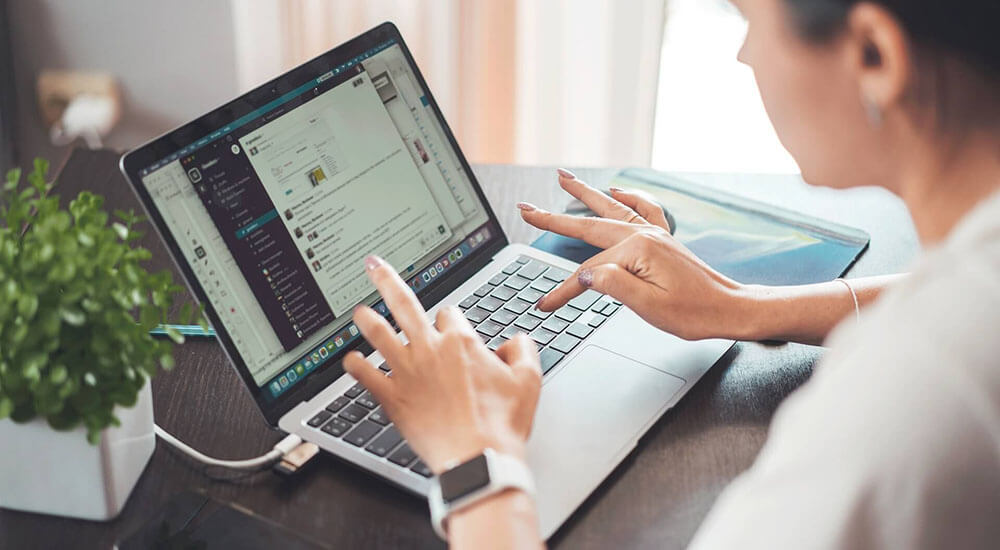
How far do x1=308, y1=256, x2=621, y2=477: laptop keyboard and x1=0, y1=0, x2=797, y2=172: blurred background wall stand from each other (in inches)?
45.1

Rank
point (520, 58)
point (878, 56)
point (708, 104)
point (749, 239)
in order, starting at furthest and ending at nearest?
point (708, 104), point (520, 58), point (749, 239), point (878, 56)

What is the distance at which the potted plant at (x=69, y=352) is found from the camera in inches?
28.5

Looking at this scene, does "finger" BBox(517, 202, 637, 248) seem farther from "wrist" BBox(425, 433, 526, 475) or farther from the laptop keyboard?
"wrist" BBox(425, 433, 526, 475)

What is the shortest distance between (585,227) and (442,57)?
122 cm

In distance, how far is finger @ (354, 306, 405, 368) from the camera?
820 mm

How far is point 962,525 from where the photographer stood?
21.3 inches

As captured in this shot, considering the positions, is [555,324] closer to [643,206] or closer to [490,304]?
[490,304]

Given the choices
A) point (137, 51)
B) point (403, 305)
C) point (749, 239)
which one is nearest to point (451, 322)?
point (403, 305)

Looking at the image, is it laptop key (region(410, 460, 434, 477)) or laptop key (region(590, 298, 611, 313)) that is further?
laptop key (region(590, 298, 611, 313))

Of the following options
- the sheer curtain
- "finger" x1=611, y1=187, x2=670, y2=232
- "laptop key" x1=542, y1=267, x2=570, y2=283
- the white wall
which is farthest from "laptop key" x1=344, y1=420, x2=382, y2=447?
the white wall

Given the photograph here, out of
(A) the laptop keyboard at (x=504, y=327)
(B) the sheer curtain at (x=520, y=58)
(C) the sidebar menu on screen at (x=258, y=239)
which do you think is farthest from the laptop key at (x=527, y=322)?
(B) the sheer curtain at (x=520, y=58)

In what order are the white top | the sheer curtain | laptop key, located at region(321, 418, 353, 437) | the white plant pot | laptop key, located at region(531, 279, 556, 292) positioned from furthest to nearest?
1. the sheer curtain
2. laptop key, located at region(531, 279, 556, 292)
3. laptop key, located at region(321, 418, 353, 437)
4. the white plant pot
5. the white top

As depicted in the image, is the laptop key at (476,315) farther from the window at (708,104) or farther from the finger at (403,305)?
the window at (708,104)

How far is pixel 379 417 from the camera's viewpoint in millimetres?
891
